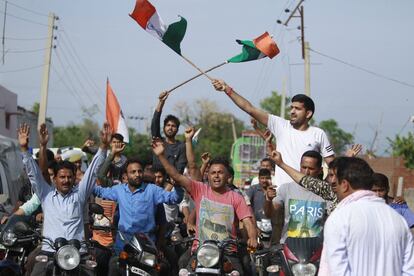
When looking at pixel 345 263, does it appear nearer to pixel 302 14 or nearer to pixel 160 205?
pixel 160 205

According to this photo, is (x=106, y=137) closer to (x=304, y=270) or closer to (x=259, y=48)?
(x=304, y=270)

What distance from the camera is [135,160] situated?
945cm

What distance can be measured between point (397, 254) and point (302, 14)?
28.3 meters

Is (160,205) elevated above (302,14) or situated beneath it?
situated beneath

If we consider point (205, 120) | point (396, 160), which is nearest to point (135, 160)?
point (396, 160)

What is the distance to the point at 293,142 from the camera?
867 cm

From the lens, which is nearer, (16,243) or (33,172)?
(16,243)

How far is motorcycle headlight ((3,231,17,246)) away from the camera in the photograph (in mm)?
8016

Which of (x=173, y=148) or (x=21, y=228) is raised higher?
(x=173, y=148)

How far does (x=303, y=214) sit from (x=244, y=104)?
4.50 ft

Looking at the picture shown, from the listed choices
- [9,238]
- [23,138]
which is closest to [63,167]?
[23,138]

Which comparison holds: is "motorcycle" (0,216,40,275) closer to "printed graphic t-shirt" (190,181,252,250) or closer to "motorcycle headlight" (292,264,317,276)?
"printed graphic t-shirt" (190,181,252,250)

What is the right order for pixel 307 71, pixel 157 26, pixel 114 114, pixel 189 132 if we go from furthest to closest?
pixel 307 71 → pixel 114 114 → pixel 157 26 → pixel 189 132

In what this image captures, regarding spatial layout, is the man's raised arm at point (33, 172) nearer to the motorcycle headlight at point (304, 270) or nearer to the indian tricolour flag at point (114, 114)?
the motorcycle headlight at point (304, 270)
